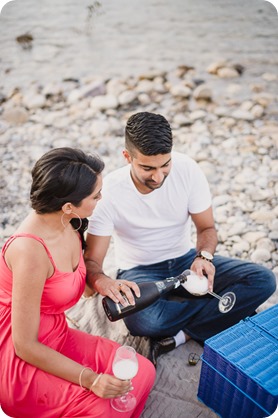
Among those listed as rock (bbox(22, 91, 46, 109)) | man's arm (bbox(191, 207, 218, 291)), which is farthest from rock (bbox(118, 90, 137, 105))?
man's arm (bbox(191, 207, 218, 291))

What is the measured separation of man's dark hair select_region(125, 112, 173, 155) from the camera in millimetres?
2436

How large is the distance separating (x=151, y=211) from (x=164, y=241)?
0.75ft

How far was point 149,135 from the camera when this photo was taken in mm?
2445

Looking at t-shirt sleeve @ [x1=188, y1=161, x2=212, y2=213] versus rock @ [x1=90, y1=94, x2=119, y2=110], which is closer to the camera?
t-shirt sleeve @ [x1=188, y1=161, x2=212, y2=213]

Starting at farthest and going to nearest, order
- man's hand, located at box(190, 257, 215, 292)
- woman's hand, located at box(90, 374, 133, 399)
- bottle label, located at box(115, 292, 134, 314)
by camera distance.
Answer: man's hand, located at box(190, 257, 215, 292)
bottle label, located at box(115, 292, 134, 314)
woman's hand, located at box(90, 374, 133, 399)

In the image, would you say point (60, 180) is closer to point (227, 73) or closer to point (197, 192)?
point (197, 192)

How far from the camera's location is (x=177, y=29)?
340 inches

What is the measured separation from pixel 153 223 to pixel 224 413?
1.14 meters

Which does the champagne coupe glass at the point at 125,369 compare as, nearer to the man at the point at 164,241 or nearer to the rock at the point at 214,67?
the man at the point at 164,241

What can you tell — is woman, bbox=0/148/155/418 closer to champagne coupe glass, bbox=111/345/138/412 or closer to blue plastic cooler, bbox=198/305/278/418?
champagne coupe glass, bbox=111/345/138/412

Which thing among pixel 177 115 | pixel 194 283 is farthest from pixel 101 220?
pixel 177 115

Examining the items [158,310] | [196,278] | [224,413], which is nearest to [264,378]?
[224,413]

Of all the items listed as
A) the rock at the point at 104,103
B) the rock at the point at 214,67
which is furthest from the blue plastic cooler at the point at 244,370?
the rock at the point at 214,67

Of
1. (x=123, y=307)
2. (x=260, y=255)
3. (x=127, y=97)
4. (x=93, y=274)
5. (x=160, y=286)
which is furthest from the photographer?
(x=127, y=97)
